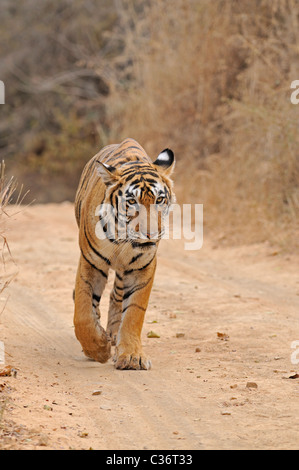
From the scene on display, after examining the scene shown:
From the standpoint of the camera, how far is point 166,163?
532 centimetres

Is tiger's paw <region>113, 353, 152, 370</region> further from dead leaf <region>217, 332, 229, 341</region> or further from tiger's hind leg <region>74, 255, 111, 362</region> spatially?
dead leaf <region>217, 332, 229, 341</region>

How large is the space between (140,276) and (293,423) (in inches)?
65.8

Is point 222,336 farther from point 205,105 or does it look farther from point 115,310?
point 205,105

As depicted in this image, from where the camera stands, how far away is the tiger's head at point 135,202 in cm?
480

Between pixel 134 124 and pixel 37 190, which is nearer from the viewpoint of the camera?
pixel 134 124

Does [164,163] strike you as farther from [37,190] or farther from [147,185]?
[37,190]

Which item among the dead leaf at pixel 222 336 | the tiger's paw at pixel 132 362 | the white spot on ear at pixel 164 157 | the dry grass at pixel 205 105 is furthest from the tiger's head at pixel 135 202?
the dry grass at pixel 205 105

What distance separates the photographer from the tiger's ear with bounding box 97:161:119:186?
5031 mm

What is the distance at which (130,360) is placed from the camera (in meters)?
5.04

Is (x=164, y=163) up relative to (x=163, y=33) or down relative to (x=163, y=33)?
down

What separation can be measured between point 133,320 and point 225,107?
7.27m

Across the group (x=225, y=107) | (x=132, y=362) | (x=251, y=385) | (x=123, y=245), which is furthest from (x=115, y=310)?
(x=225, y=107)

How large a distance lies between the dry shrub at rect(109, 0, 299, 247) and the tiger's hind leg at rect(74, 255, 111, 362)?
4344 mm

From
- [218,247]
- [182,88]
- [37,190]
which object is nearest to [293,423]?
[218,247]
